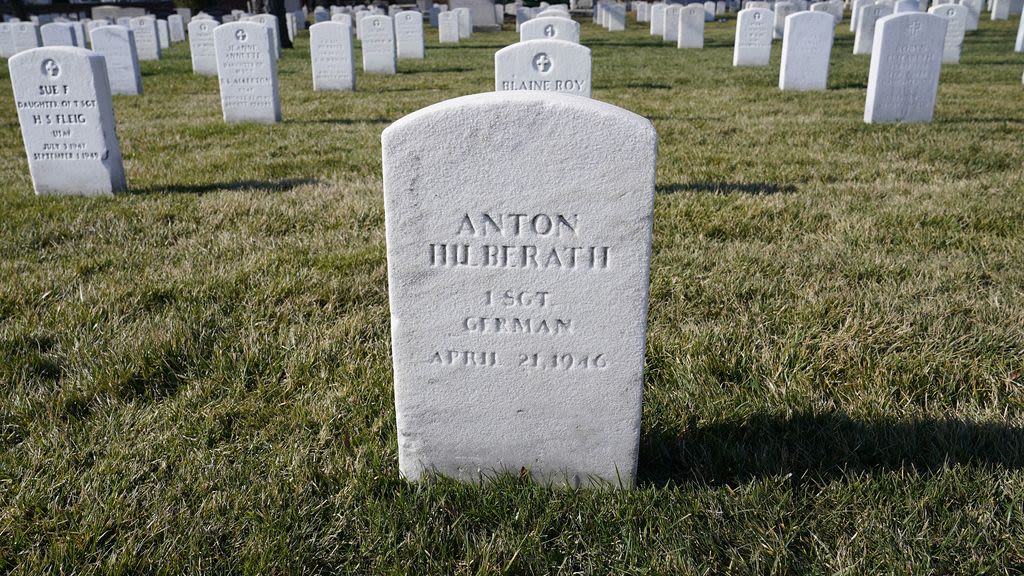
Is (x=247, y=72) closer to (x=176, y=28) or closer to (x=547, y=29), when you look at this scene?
(x=547, y=29)

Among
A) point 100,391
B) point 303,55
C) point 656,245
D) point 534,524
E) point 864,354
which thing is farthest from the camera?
point 303,55

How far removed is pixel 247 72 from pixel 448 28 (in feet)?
50.9

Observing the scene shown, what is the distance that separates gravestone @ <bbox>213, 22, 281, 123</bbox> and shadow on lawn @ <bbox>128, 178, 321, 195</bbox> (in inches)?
119

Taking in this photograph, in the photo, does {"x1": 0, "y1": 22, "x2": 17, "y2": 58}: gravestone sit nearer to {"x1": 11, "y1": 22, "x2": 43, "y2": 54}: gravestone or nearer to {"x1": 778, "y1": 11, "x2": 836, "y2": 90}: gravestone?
{"x1": 11, "y1": 22, "x2": 43, "y2": 54}: gravestone

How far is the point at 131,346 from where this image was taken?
2887 mm

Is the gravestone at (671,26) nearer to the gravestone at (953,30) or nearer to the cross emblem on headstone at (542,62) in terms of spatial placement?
the gravestone at (953,30)

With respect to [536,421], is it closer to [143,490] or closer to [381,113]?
[143,490]

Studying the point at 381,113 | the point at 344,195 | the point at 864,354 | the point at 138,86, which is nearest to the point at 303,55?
the point at 138,86

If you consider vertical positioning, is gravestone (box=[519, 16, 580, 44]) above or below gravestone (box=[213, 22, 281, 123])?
above

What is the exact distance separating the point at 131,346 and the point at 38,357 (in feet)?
1.10

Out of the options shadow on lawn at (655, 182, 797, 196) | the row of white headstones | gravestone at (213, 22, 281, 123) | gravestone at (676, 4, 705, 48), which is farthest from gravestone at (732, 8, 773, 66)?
shadow on lawn at (655, 182, 797, 196)

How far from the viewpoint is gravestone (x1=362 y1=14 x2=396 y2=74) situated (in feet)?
43.4

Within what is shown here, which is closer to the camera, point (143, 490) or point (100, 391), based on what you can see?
point (143, 490)

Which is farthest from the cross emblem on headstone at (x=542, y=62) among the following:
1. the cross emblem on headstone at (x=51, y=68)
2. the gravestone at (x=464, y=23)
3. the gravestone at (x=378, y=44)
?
the gravestone at (x=464, y=23)
